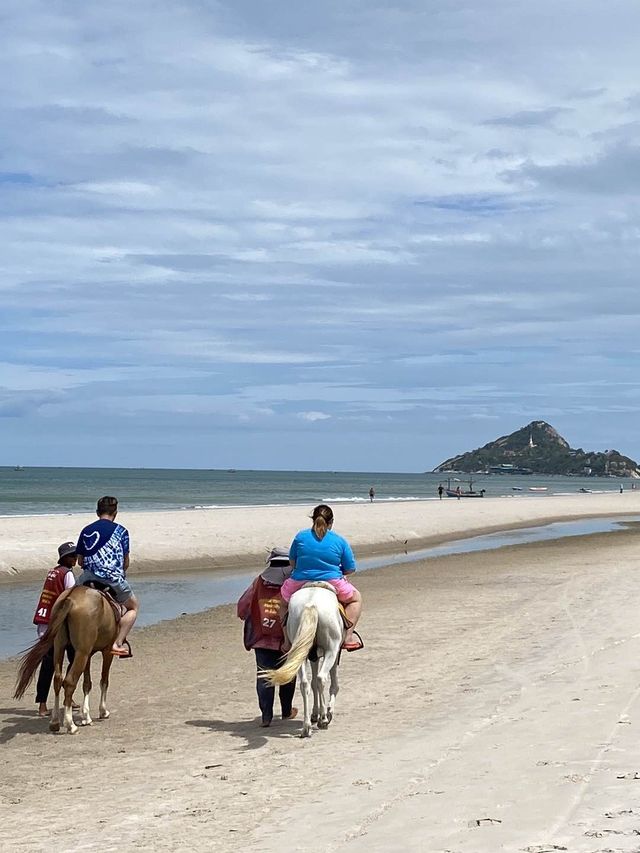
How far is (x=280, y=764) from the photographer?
820 cm

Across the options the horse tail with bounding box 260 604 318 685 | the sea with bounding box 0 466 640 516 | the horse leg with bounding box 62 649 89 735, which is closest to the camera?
the horse tail with bounding box 260 604 318 685

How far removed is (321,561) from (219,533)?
2435cm

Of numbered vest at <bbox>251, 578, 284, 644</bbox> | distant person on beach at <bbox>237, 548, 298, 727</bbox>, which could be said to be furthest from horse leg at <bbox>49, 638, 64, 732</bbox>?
numbered vest at <bbox>251, 578, 284, 644</bbox>

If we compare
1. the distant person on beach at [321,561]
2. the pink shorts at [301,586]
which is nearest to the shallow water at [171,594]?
the pink shorts at [301,586]

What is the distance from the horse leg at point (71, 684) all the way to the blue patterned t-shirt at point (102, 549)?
796 mm

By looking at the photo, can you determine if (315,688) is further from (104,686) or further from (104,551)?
(104,551)

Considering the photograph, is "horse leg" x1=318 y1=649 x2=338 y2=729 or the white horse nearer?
the white horse

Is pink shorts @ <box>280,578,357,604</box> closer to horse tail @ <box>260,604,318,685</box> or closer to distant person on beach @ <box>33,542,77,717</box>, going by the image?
horse tail @ <box>260,604,318,685</box>

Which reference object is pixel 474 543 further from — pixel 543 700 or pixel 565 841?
pixel 565 841

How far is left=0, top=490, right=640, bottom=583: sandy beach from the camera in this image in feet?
92.4

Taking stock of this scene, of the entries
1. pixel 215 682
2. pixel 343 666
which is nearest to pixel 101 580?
pixel 215 682

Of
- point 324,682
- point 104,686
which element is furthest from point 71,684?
point 324,682

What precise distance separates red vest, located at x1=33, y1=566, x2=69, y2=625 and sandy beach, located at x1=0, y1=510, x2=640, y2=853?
3.23ft

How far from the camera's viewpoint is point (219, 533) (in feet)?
111
